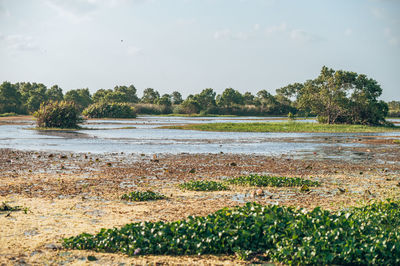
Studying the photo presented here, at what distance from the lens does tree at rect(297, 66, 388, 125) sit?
5781cm

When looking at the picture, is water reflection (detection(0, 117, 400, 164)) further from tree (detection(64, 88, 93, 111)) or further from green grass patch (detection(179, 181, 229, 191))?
tree (detection(64, 88, 93, 111))

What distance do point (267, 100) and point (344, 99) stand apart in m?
79.9

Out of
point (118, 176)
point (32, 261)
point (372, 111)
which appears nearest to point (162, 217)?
point (32, 261)

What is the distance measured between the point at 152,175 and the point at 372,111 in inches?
1956

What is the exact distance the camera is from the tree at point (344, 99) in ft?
190

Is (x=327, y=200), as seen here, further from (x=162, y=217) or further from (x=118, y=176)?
(x=118, y=176)

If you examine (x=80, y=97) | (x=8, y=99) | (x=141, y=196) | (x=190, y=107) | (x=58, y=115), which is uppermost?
(x=80, y=97)

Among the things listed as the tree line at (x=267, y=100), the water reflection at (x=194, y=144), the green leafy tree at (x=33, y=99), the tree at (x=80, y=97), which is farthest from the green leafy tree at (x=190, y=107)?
the water reflection at (x=194, y=144)

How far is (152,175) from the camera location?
15.1 m

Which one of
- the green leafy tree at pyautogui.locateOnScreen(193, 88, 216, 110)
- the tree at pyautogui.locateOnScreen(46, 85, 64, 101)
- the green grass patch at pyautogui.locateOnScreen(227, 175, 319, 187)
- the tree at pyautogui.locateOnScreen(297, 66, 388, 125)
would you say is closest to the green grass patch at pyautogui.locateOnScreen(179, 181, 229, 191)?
the green grass patch at pyautogui.locateOnScreen(227, 175, 319, 187)

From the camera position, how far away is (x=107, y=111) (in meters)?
92.2

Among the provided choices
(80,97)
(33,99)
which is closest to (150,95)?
(80,97)

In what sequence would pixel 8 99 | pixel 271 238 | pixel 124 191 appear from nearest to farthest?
pixel 271 238, pixel 124 191, pixel 8 99

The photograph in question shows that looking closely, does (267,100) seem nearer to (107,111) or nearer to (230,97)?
(230,97)
